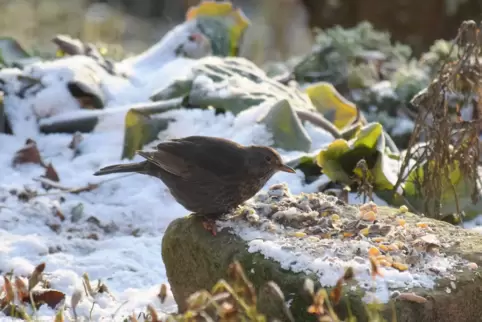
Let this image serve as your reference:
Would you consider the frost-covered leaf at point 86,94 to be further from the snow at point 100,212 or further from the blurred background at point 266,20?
the blurred background at point 266,20

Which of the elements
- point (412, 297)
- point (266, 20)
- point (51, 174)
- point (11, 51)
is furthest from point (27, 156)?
point (266, 20)

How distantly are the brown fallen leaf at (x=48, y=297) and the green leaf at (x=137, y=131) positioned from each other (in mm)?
1617

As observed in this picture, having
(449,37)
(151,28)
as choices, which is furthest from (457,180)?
(151,28)

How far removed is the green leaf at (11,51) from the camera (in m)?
5.83

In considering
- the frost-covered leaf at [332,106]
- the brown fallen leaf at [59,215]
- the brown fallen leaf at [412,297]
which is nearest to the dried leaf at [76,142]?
the brown fallen leaf at [59,215]

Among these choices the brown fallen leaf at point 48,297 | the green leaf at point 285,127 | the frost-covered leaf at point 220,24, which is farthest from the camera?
the frost-covered leaf at point 220,24

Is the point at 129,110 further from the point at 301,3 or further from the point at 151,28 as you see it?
the point at 151,28

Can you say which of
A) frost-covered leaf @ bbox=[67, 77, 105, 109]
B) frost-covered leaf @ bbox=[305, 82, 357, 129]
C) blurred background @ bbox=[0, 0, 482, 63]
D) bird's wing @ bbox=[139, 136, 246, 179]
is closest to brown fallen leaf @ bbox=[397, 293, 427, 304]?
bird's wing @ bbox=[139, 136, 246, 179]

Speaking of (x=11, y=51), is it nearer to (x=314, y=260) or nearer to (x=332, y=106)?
(x=332, y=106)

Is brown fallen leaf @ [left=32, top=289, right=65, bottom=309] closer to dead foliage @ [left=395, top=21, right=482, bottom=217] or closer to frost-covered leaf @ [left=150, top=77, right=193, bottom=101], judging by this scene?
dead foliage @ [left=395, top=21, right=482, bottom=217]

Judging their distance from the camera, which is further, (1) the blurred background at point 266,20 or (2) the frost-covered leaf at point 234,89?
(1) the blurred background at point 266,20

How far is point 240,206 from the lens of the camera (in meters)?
2.81

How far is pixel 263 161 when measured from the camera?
9.19ft

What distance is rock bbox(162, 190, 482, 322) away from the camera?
2.16 metres
